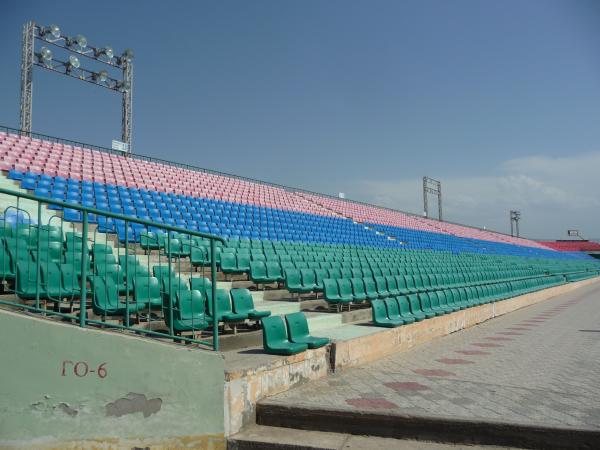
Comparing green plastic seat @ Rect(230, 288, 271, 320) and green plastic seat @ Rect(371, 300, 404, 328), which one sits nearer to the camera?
green plastic seat @ Rect(230, 288, 271, 320)

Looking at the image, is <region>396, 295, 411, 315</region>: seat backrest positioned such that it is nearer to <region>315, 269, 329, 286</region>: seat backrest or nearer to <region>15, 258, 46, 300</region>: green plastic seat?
<region>315, 269, 329, 286</region>: seat backrest

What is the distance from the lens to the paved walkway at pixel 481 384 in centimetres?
397

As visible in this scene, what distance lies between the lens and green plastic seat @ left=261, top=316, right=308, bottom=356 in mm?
4832

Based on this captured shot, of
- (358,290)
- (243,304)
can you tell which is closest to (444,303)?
(358,290)

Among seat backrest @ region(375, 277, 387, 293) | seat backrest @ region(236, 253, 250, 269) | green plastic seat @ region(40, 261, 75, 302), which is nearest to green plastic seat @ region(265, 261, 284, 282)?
seat backrest @ region(236, 253, 250, 269)

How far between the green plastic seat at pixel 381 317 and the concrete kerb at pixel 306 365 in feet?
0.37

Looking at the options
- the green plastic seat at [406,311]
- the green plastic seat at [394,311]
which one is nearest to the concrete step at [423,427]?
the green plastic seat at [394,311]

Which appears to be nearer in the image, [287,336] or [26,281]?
[26,281]

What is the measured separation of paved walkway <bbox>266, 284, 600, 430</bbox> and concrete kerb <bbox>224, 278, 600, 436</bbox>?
130mm

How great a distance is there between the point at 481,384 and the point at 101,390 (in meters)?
3.73

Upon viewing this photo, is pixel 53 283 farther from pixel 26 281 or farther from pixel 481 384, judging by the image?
pixel 481 384

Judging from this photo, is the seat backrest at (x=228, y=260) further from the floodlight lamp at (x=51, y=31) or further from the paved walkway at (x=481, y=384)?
the floodlight lamp at (x=51, y=31)

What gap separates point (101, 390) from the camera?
3.65m

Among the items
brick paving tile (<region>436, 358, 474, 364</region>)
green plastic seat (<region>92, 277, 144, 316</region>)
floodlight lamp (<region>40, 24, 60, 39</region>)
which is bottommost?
brick paving tile (<region>436, 358, 474, 364</region>)
